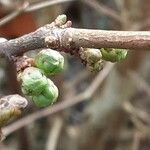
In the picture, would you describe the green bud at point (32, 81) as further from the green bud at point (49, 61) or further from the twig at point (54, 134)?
the twig at point (54, 134)

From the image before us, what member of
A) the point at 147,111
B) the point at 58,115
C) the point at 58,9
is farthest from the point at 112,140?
the point at 58,9

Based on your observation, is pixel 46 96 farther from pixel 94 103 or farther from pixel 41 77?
pixel 94 103

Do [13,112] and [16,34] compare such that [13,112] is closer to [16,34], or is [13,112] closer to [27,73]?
[27,73]

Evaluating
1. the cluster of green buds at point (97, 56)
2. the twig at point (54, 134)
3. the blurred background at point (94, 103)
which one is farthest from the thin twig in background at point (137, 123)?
the cluster of green buds at point (97, 56)

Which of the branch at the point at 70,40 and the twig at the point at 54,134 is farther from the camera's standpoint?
the twig at the point at 54,134

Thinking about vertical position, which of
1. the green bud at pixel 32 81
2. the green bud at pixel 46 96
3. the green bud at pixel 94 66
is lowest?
the green bud at pixel 46 96

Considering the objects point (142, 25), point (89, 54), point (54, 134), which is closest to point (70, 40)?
point (89, 54)

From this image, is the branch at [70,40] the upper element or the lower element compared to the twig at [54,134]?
upper

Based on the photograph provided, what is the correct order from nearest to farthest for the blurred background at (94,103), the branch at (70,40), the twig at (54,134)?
the branch at (70,40) → the blurred background at (94,103) → the twig at (54,134)
